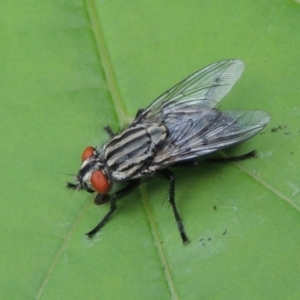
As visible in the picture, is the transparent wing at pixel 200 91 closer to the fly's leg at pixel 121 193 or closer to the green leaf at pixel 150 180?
the green leaf at pixel 150 180

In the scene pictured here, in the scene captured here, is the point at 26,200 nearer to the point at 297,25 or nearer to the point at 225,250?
the point at 225,250

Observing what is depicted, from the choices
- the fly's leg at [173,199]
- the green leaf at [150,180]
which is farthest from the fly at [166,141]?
the green leaf at [150,180]

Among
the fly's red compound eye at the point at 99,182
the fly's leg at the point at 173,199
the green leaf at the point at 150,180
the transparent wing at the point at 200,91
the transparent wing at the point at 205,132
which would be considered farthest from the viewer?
the transparent wing at the point at 200,91

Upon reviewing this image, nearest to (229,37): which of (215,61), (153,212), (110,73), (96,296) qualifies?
(215,61)

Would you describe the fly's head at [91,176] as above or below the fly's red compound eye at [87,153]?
below

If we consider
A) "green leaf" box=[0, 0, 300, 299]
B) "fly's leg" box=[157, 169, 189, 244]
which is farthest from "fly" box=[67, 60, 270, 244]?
"green leaf" box=[0, 0, 300, 299]

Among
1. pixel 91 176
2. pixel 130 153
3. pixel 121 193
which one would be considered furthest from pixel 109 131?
pixel 121 193
